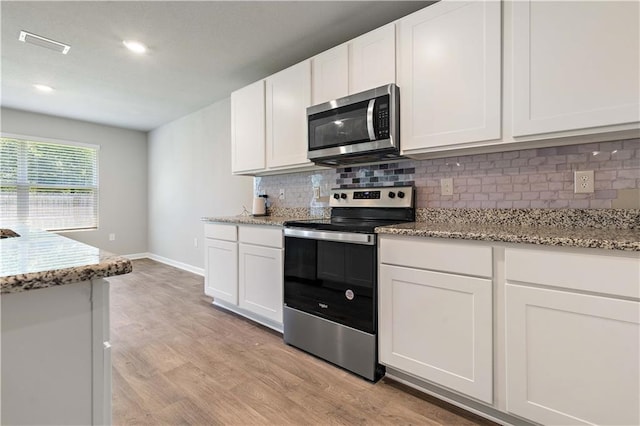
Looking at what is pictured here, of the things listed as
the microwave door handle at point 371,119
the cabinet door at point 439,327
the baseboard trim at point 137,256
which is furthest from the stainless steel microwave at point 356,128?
the baseboard trim at point 137,256

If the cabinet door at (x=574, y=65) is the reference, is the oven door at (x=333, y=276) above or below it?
below

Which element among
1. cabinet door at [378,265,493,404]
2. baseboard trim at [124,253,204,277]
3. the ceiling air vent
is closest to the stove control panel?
cabinet door at [378,265,493,404]

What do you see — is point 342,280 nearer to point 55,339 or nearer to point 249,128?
point 55,339

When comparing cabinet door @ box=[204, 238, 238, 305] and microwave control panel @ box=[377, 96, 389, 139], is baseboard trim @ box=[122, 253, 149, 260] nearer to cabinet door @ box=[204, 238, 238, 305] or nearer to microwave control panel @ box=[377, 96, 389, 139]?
cabinet door @ box=[204, 238, 238, 305]

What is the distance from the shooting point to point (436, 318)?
1.62m

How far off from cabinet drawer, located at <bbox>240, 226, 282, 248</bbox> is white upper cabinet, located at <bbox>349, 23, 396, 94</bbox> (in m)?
1.20

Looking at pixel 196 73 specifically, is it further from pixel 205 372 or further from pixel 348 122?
pixel 205 372

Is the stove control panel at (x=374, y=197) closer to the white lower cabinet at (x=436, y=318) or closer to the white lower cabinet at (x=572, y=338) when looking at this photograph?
the white lower cabinet at (x=436, y=318)

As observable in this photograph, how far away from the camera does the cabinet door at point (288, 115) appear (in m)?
2.52

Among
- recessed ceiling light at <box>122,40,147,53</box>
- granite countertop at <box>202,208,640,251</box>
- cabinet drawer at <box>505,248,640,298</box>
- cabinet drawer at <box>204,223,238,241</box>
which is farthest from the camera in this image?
cabinet drawer at <box>204,223,238,241</box>

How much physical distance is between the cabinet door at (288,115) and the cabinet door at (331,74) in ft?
0.26

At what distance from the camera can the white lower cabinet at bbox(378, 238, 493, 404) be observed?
1.49m

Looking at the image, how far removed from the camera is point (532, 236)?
1.34 meters

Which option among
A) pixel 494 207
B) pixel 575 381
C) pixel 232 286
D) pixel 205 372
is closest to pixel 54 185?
pixel 232 286
